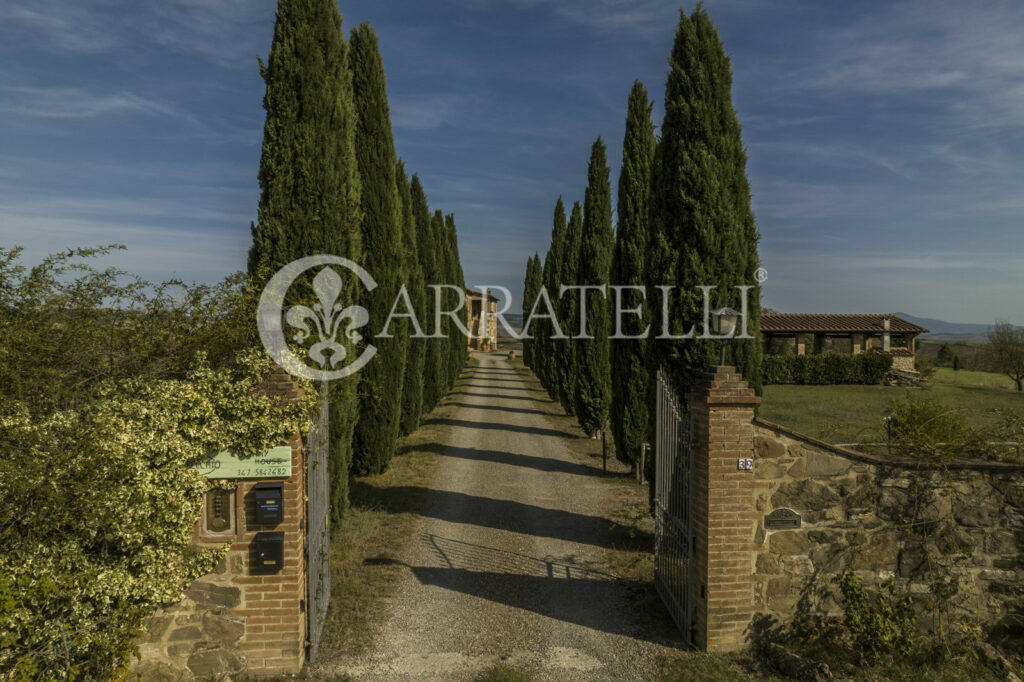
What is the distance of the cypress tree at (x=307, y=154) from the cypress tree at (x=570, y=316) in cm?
1170

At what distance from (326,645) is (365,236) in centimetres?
814

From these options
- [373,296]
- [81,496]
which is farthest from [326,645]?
[373,296]

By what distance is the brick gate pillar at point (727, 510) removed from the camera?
5.60 meters

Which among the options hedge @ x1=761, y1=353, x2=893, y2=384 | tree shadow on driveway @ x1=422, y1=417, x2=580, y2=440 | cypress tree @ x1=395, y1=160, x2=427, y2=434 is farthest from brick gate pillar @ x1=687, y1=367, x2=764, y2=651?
hedge @ x1=761, y1=353, x2=893, y2=384

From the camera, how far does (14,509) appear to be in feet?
13.7

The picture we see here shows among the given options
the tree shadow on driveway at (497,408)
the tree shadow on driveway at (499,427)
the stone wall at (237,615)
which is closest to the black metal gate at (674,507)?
the stone wall at (237,615)

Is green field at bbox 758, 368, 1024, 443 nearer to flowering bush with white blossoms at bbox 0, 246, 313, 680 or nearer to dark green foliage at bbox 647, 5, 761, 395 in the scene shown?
dark green foliage at bbox 647, 5, 761, 395

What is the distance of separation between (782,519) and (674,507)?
3.88 feet

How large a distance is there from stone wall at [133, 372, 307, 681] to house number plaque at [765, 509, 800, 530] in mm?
4280

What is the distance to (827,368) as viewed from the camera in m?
33.6

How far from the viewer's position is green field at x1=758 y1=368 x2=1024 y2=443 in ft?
57.2

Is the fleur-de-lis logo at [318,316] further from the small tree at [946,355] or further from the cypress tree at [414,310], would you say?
the small tree at [946,355]

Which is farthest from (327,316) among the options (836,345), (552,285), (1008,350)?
(1008,350)

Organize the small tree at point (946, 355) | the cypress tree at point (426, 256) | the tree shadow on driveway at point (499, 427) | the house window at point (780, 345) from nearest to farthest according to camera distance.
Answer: the tree shadow on driveway at point (499, 427) → the cypress tree at point (426, 256) → the house window at point (780, 345) → the small tree at point (946, 355)
